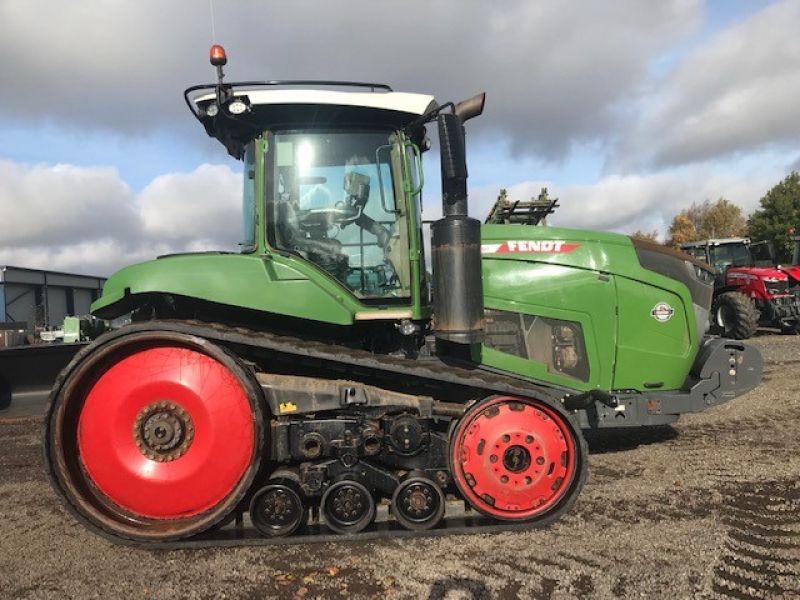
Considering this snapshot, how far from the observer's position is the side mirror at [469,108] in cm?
391

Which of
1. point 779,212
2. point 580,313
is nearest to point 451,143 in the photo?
point 580,313

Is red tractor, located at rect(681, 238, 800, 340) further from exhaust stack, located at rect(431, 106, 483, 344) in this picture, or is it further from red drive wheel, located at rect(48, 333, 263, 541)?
red drive wheel, located at rect(48, 333, 263, 541)

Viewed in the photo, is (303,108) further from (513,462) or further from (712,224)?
(712,224)

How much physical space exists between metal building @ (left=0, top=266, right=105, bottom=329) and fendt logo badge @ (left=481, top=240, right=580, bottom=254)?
17.4 meters

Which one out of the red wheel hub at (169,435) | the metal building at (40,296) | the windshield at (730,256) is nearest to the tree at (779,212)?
the windshield at (730,256)

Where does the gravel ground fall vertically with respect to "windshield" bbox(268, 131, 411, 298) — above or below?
below

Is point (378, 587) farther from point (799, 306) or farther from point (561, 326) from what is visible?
point (799, 306)

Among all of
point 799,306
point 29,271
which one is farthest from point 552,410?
point 29,271

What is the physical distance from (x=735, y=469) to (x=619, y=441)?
4.02ft

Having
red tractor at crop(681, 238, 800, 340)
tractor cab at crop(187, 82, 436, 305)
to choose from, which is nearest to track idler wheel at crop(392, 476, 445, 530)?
tractor cab at crop(187, 82, 436, 305)

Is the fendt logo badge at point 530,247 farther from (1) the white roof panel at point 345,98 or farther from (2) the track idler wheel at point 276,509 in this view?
(2) the track idler wheel at point 276,509

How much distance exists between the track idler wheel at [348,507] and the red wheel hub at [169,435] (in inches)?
23.1

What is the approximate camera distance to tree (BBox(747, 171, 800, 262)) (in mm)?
41656

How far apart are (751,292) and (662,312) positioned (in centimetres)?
1217
